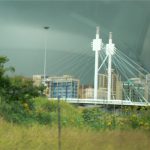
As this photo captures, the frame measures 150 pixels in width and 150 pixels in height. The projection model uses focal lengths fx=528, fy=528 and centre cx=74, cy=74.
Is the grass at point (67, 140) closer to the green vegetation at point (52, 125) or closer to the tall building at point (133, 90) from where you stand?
the green vegetation at point (52, 125)

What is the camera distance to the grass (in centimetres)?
1174

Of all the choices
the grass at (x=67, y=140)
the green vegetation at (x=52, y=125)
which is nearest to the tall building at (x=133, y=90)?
the green vegetation at (x=52, y=125)

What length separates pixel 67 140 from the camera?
41.1 ft

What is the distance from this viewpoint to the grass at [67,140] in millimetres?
11742

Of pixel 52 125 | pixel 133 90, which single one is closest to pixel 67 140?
pixel 52 125

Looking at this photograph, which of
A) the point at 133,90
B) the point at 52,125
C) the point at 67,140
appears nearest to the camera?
the point at 67,140

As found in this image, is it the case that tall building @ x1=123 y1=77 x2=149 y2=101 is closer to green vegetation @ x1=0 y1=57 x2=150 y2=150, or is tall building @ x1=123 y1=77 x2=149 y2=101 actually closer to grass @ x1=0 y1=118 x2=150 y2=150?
green vegetation @ x1=0 y1=57 x2=150 y2=150

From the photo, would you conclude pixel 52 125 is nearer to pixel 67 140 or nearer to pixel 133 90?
pixel 67 140

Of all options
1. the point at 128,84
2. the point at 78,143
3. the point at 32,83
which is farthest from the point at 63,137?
the point at 128,84

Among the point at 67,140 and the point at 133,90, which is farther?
the point at 133,90

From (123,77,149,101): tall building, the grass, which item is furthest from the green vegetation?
(123,77,149,101): tall building

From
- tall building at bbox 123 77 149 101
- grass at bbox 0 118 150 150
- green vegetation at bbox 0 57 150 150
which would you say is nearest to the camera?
grass at bbox 0 118 150 150

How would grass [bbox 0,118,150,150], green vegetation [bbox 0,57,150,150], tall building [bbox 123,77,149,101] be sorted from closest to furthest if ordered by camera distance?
1. grass [bbox 0,118,150,150]
2. green vegetation [bbox 0,57,150,150]
3. tall building [bbox 123,77,149,101]

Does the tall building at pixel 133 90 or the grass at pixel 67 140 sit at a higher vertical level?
the tall building at pixel 133 90
